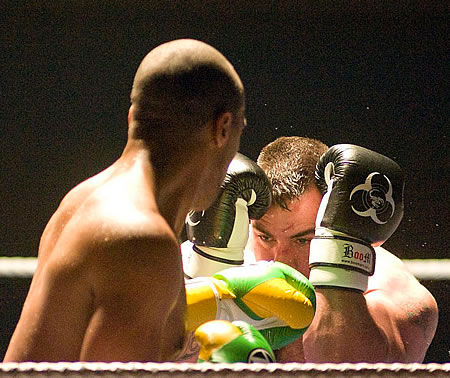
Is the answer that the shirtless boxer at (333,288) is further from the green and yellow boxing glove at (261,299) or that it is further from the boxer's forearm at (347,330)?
the green and yellow boxing glove at (261,299)

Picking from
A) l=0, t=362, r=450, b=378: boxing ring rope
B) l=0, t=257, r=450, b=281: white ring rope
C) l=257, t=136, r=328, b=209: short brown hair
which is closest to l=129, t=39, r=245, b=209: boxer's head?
l=0, t=362, r=450, b=378: boxing ring rope

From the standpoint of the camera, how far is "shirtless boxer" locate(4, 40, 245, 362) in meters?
1.11

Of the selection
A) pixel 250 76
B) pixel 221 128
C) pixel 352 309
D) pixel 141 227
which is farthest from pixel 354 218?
pixel 250 76

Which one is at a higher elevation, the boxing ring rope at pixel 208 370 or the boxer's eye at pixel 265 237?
the boxer's eye at pixel 265 237

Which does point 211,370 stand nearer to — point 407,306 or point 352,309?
point 352,309

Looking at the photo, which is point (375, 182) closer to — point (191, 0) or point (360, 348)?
point (360, 348)

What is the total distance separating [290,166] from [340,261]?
50 centimetres

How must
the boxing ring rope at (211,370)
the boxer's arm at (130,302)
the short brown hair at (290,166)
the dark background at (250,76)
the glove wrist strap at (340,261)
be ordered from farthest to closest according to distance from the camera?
the dark background at (250,76) → the short brown hair at (290,166) → the glove wrist strap at (340,261) → the boxer's arm at (130,302) → the boxing ring rope at (211,370)

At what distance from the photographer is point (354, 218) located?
1799mm

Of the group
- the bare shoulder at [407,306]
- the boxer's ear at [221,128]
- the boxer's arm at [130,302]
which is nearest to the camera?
the boxer's arm at [130,302]

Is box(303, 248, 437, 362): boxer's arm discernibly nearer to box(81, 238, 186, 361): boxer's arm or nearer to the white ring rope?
box(81, 238, 186, 361): boxer's arm

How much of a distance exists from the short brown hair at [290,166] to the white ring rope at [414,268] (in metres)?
1.23

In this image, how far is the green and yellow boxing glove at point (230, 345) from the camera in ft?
3.99

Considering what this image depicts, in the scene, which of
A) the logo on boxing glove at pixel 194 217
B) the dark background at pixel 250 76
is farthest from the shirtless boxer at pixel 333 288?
the dark background at pixel 250 76
